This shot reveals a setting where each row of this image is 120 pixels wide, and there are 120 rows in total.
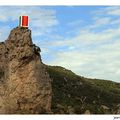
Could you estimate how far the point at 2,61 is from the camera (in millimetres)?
25625

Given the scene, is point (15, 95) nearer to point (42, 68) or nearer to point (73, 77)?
point (42, 68)

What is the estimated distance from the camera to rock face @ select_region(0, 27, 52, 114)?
21922mm

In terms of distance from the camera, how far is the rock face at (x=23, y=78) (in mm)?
21922

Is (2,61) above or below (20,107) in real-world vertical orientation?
above

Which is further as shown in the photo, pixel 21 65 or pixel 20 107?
pixel 21 65

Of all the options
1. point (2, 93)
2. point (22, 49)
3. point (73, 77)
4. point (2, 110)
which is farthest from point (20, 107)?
point (73, 77)

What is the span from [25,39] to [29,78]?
2.46m

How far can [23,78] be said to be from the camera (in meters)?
23.0

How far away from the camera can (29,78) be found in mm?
22812
